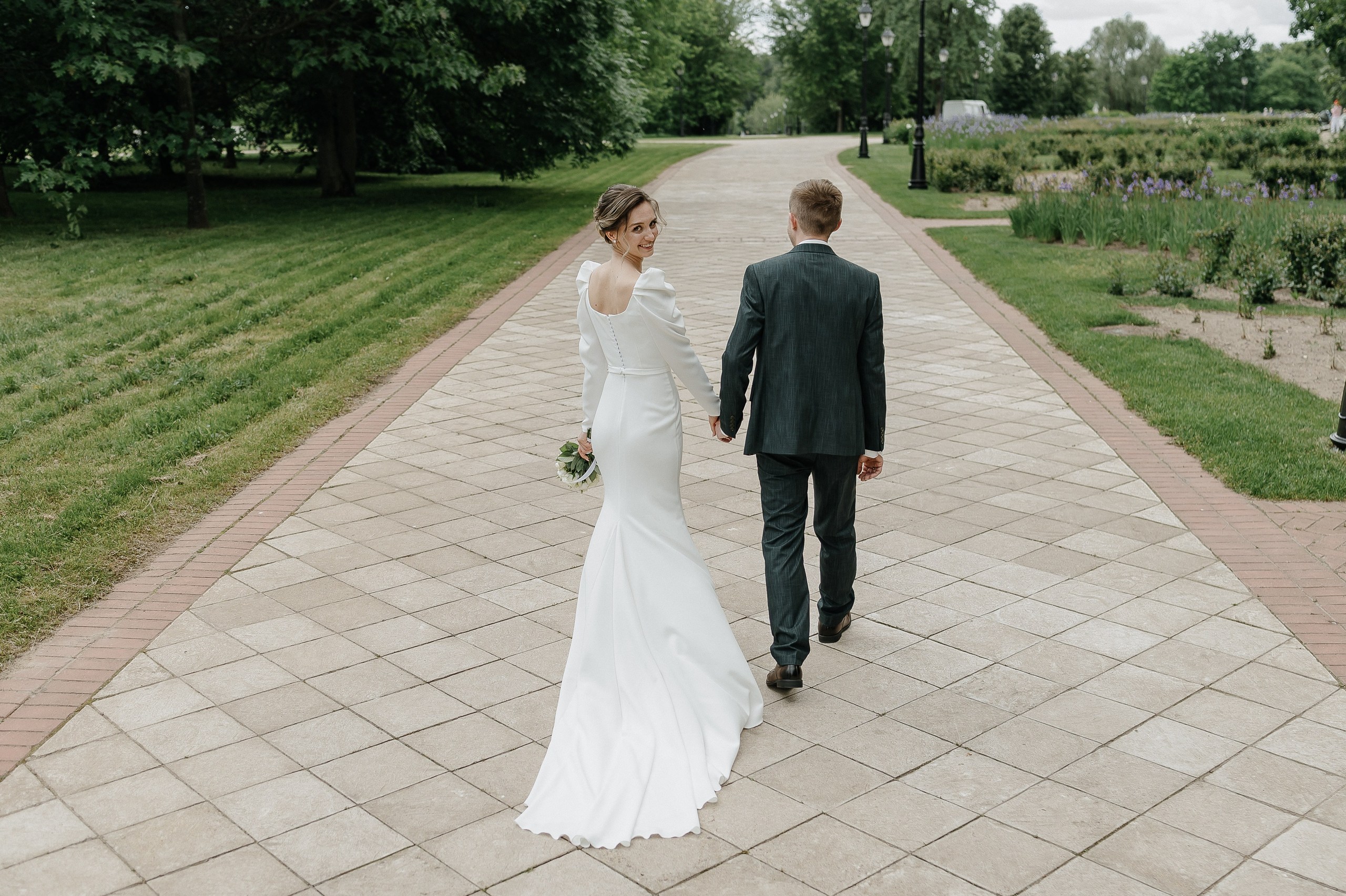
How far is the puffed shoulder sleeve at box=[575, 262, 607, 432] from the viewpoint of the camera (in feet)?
14.4

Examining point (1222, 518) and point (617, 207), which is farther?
point (1222, 518)

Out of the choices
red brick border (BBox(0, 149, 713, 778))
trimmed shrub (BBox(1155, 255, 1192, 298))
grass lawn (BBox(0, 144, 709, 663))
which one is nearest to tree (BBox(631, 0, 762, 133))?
grass lawn (BBox(0, 144, 709, 663))

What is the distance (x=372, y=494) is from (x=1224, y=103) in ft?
432

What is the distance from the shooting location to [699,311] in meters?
13.4

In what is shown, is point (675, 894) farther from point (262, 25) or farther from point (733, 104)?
point (733, 104)

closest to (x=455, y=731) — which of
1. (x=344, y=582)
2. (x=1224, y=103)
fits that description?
(x=344, y=582)

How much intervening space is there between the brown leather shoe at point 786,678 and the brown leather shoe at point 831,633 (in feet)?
1.58

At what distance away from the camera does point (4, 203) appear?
21250 millimetres

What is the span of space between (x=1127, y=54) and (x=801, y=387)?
131m

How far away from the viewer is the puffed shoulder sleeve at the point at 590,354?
4.39m

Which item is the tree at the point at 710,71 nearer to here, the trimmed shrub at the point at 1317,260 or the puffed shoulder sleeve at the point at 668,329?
the trimmed shrub at the point at 1317,260

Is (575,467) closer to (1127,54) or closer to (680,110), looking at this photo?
(680,110)

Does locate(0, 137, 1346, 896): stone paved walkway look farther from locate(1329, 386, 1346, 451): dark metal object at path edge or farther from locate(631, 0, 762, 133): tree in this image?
locate(631, 0, 762, 133): tree

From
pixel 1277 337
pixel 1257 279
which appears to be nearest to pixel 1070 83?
pixel 1257 279
